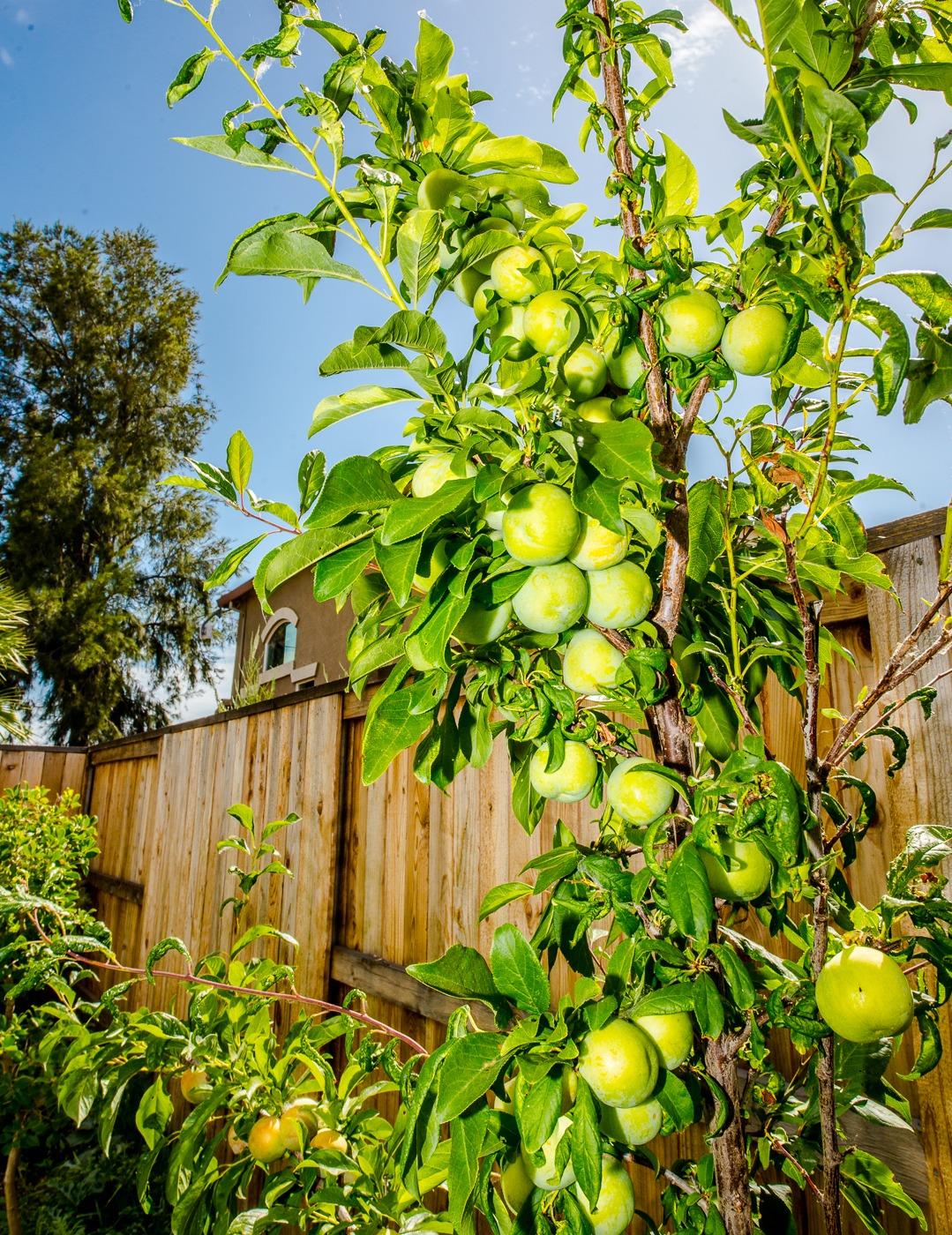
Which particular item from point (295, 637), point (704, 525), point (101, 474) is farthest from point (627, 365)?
point (101, 474)

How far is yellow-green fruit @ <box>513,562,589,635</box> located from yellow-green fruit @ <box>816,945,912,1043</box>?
0.30 meters

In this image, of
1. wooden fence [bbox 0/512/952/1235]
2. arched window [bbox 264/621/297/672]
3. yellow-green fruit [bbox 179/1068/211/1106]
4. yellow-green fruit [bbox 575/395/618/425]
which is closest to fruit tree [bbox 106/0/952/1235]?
yellow-green fruit [bbox 575/395/618/425]

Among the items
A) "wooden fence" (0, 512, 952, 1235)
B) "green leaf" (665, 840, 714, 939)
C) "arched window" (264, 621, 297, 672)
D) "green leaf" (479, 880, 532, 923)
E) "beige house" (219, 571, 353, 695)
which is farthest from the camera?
"arched window" (264, 621, 297, 672)

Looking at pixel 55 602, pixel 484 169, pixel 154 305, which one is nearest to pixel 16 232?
pixel 154 305

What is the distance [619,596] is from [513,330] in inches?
9.2

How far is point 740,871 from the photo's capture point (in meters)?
0.55

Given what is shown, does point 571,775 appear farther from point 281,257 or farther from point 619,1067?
point 281,257

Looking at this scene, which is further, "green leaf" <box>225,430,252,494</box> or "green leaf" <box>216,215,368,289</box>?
"green leaf" <box>225,430,252,494</box>

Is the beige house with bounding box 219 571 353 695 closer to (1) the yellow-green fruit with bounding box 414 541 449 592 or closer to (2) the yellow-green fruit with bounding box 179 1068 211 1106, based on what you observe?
(2) the yellow-green fruit with bounding box 179 1068 211 1106

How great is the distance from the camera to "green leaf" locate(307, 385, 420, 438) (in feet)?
2.05

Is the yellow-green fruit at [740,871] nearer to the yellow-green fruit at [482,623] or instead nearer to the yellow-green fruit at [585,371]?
the yellow-green fruit at [482,623]

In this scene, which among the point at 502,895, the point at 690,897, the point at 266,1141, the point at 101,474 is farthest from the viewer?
the point at 101,474

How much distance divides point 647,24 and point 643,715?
1.87 ft

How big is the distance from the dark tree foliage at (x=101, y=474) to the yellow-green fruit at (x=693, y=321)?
46.6ft
